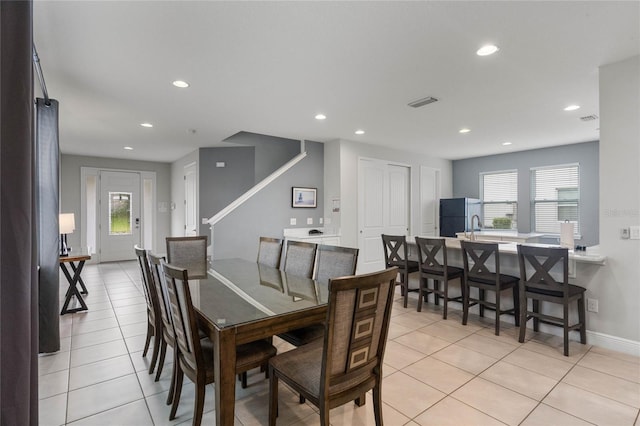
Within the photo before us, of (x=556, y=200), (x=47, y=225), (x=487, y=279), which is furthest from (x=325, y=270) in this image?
(x=556, y=200)

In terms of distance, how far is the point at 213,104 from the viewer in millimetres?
3789

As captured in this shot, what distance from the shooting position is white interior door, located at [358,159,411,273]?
19.5ft

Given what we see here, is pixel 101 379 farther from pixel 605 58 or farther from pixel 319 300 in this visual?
pixel 605 58

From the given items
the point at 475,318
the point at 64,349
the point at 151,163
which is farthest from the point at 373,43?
the point at 151,163

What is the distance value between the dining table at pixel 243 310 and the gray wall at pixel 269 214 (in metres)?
2.40

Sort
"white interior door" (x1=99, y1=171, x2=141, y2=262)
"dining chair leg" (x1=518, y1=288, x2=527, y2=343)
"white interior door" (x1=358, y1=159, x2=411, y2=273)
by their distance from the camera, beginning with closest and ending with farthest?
"dining chair leg" (x1=518, y1=288, x2=527, y2=343) → "white interior door" (x1=358, y1=159, x2=411, y2=273) → "white interior door" (x1=99, y1=171, x2=141, y2=262)

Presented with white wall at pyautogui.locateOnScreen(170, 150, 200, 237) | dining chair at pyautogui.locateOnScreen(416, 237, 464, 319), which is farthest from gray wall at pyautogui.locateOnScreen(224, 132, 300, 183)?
dining chair at pyautogui.locateOnScreen(416, 237, 464, 319)

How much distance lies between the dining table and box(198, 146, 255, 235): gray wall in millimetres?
4024

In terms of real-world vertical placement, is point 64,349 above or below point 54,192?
below

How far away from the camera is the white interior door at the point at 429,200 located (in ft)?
23.3

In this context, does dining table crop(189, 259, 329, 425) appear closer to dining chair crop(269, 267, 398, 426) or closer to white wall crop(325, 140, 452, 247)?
dining chair crop(269, 267, 398, 426)

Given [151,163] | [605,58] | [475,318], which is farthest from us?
[151,163]

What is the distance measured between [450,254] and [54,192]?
437cm

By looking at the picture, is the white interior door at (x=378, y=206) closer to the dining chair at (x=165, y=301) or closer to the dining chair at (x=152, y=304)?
the dining chair at (x=152, y=304)
